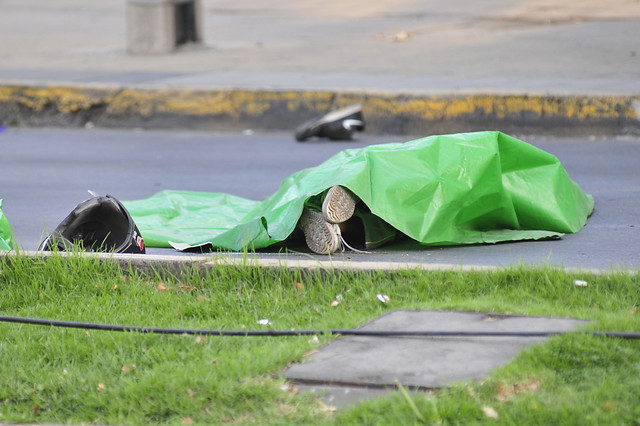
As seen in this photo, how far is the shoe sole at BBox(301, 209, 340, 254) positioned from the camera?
178 inches

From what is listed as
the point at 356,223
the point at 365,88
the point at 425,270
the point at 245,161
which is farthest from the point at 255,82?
the point at 425,270

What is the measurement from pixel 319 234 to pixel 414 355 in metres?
1.38

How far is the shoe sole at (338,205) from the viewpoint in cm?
439

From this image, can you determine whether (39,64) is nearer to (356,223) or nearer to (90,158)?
(90,158)

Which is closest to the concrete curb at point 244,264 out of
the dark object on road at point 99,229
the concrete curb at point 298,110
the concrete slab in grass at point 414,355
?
the dark object on road at point 99,229

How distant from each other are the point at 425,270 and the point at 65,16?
618 inches

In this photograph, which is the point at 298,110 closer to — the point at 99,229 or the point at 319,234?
the point at 99,229

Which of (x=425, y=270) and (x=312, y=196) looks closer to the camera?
(x=425, y=270)

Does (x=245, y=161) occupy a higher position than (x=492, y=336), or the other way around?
(x=492, y=336)

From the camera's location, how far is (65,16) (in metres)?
18.2

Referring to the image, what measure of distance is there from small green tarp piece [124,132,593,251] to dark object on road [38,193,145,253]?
463mm

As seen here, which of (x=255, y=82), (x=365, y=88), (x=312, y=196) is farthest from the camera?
(x=255, y=82)

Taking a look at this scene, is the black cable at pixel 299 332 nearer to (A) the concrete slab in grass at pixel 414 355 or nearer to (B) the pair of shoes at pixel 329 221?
(A) the concrete slab in grass at pixel 414 355

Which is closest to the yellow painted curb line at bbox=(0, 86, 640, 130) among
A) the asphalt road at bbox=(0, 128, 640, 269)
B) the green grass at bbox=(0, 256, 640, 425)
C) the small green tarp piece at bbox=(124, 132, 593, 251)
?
the asphalt road at bbox=(0, 128, 640, 269)
